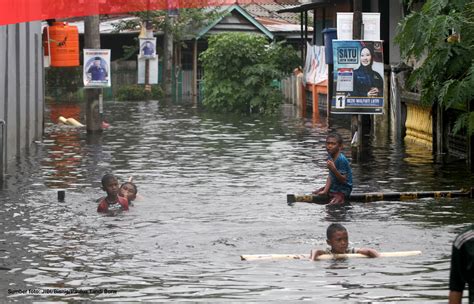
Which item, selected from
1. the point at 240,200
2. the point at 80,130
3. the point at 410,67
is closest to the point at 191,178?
the point at 240,200

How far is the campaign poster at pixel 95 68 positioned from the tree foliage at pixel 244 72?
10928 millimetres

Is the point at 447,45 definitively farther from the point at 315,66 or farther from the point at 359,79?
the point at 315,66

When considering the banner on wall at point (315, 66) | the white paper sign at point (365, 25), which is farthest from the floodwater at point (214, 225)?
the banner on wall at point (315, 66)

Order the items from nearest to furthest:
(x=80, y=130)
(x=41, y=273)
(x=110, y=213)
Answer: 1. (x=41, y=273)
2. (x=110, y=213)
3. (x=80, y=130)

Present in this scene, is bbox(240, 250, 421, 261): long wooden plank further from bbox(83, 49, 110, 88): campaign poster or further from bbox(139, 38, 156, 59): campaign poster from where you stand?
bbox(139, 38, 156, 59): campaign poster

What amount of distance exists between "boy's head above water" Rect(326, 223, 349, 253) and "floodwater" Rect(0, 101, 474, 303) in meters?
0.21

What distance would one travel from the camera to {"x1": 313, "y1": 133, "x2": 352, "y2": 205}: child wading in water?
1966cm

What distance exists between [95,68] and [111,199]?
17.1 meters

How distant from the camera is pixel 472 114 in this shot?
21.1 meters

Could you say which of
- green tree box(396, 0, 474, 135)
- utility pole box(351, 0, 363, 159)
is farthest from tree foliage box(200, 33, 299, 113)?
green tree box(396, 0, 474, 135)

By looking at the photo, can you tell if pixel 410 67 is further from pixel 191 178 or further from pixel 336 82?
pixel 191 178

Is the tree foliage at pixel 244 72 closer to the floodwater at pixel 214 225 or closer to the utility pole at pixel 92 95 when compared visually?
the utility pole at pixel 92 95

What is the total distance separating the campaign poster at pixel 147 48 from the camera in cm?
5081

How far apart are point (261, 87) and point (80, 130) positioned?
11831 millimetres
